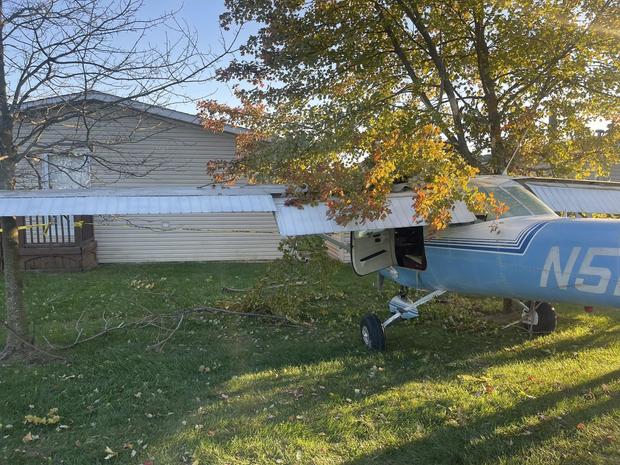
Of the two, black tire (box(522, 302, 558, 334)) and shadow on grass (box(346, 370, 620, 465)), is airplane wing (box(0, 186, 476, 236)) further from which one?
black tire (box(522, 302, 558, 334))

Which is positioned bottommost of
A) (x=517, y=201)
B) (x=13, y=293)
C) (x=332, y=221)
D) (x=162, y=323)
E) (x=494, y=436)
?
(x=494, y=436)

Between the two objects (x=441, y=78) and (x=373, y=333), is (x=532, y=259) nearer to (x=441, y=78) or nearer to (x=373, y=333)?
(x=373, y=333)

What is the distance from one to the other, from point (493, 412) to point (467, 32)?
19.5 ft

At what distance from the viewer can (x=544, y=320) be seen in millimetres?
6688

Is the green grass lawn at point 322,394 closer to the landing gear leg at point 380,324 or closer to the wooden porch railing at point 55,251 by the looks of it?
the landing gear leg at point 380,324

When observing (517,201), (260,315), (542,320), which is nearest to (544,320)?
(542,320)

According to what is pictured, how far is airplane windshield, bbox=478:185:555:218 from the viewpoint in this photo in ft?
16.9

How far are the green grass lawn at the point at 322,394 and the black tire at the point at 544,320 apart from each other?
0.67 feet

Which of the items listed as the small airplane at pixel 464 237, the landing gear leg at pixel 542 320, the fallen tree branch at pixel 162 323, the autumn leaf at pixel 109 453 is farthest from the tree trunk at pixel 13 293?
the landing gear leg at pixel 542 320

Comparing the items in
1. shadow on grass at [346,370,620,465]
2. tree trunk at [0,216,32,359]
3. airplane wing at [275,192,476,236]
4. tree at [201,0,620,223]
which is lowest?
shadow on grass at [346,370,620,465]

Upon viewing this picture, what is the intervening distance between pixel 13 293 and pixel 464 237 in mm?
5157

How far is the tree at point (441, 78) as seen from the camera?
22.6 feet

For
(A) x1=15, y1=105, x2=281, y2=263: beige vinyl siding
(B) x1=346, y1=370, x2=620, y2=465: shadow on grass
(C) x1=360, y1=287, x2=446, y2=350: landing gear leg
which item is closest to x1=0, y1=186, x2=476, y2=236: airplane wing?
(C) x1=360, y1=287, x2=446, y2=350: landing gear leg

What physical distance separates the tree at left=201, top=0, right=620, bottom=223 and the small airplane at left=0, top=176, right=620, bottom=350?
1.27 metres
